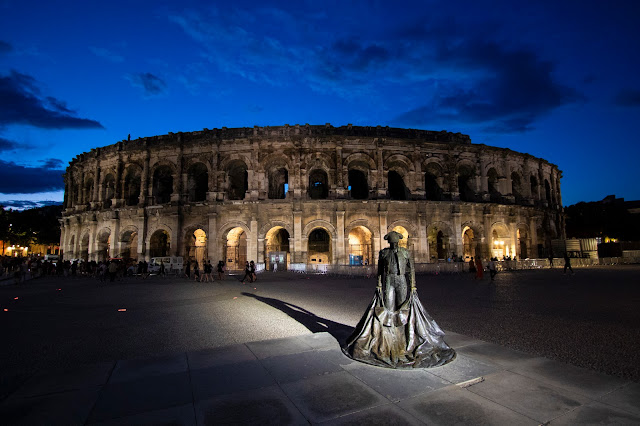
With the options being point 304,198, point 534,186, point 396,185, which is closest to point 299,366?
point 304,198

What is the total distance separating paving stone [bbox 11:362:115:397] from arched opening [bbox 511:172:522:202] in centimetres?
2943

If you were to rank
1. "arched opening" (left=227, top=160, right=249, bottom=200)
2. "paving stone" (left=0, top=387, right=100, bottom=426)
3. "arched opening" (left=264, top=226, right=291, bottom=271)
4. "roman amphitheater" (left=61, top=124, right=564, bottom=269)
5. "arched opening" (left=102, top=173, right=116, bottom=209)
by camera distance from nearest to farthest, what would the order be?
1. "paving stone" (left=0, top=387, right=100, bottom=426)
2. "arched opening" (left=264, top=226, right=291, bottom=271)
3. "roman amphitheater" (left=61, top=124, right=564, bottom=269)
4. "arched opening" (left=227, top=160, right=249, bottom=200)
5. "arched opening" (left=102, top=173, right=116, bottom=209)

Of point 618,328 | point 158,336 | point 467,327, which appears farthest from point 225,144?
point 618,328

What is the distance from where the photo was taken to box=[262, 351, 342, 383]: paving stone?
3.49 m

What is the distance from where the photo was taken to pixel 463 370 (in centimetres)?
352

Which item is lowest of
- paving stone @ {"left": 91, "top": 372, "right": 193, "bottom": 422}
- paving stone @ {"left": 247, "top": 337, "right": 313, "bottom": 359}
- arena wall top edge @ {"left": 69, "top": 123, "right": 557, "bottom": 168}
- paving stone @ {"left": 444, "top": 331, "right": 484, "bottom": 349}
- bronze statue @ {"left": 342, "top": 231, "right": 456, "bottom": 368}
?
paving stone @ {"left": 444, "top": 331, "right": 484, "bottom": 349}

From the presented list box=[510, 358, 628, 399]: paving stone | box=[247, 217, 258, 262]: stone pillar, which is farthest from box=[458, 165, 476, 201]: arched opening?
box=[510, 358, 628, 399]: paving stone

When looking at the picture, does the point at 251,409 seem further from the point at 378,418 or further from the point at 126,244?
the point at 126,244

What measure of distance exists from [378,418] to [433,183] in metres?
25.4

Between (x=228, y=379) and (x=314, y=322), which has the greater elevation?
(x=228, y=379)

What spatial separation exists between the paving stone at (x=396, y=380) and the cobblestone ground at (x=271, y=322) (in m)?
1.63

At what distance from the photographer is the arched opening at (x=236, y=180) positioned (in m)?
23.2

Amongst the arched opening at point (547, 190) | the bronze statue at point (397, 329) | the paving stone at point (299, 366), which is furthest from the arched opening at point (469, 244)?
the paving stone at point (299, 366)

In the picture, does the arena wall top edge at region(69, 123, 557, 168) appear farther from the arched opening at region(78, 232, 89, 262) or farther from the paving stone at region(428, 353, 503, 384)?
the paving stone at region(428, 353, 503, 384)
